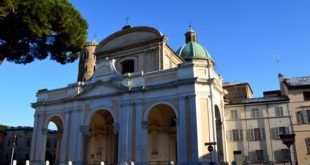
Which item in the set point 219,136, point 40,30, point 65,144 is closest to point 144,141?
point 219,136

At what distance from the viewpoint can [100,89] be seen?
1002 inches

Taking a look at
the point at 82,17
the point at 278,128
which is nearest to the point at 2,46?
the point at 82,17

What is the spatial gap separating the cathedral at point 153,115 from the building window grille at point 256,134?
83mm

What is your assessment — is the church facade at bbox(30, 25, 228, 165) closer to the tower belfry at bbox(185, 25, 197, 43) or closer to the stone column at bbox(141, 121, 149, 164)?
the stone column at bbox(141, 121, 149, 164)

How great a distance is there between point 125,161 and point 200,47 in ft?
61.3

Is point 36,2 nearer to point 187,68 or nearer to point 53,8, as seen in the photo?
point 53,8

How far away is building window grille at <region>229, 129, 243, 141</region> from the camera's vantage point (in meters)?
25.8

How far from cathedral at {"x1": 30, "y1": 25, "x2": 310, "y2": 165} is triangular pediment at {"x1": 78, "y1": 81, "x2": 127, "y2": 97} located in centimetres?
9

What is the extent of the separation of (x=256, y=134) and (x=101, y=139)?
14208 millimetres

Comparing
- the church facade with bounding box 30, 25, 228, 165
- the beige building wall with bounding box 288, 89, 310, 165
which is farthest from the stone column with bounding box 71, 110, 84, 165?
the beige building wall with bounding box 288, 89, 310, 165

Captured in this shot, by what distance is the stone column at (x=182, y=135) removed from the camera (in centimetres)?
2042

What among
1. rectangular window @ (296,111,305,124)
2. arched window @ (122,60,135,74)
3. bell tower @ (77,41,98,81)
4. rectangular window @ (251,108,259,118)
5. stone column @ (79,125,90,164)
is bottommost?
stone column @ (79,125,90,164)

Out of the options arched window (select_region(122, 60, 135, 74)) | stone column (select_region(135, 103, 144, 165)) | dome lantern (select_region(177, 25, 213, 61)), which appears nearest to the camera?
stone column (select_region(135, 103, 144, 165))

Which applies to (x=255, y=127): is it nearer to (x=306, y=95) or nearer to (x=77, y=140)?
(x=306, y=95)
